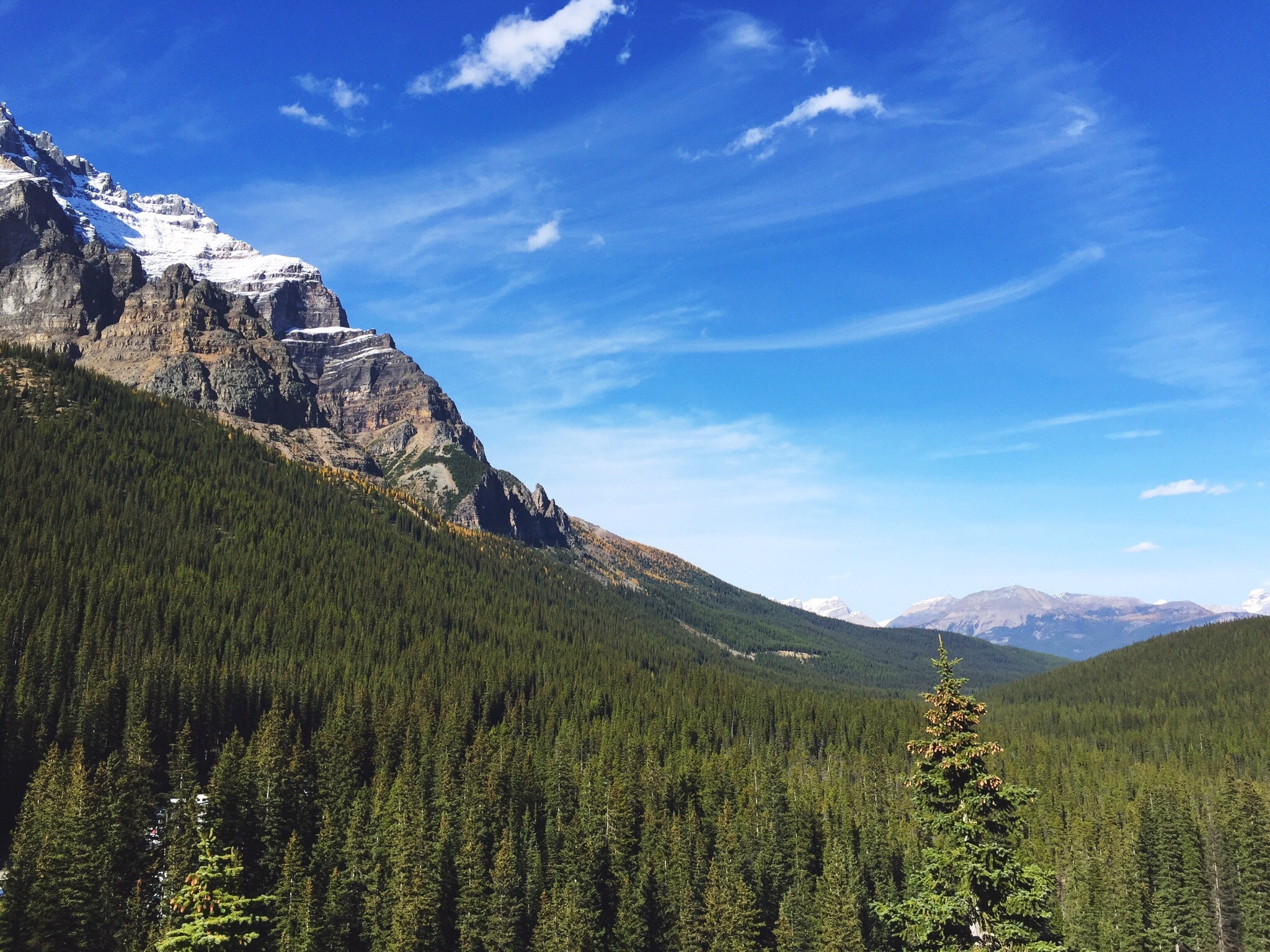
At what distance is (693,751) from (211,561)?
307 ft

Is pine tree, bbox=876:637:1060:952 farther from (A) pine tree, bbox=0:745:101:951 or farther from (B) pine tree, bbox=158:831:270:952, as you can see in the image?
(A) pine tree, bbox=0:745:101:951

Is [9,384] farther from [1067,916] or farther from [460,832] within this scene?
[1067,916]

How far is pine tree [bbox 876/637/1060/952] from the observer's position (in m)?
17.0

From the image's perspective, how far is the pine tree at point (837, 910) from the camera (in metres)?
54.8

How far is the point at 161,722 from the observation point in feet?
290

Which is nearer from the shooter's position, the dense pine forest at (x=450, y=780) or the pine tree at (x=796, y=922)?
the dense pine forest at (x=450, y=780)

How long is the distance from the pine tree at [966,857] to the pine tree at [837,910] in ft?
139

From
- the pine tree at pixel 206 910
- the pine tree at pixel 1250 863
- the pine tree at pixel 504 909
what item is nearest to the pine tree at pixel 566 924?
the pine tree at pixel 504 909

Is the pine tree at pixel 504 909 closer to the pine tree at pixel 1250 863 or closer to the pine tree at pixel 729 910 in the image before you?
the pine tree at pixel 729 910

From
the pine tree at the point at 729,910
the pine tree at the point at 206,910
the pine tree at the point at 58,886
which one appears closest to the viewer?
the pine tree at the point at 206,910

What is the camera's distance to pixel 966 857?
17.4 metres

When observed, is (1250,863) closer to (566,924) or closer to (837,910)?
(837,910)

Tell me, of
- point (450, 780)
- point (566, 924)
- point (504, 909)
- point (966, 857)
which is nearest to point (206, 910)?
point (966, 857)

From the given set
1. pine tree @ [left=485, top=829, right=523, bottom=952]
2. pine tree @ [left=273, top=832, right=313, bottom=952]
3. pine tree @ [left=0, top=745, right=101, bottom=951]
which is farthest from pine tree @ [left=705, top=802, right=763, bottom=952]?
pine tree @ [left=0, top=745, right=101, bottom=951]
